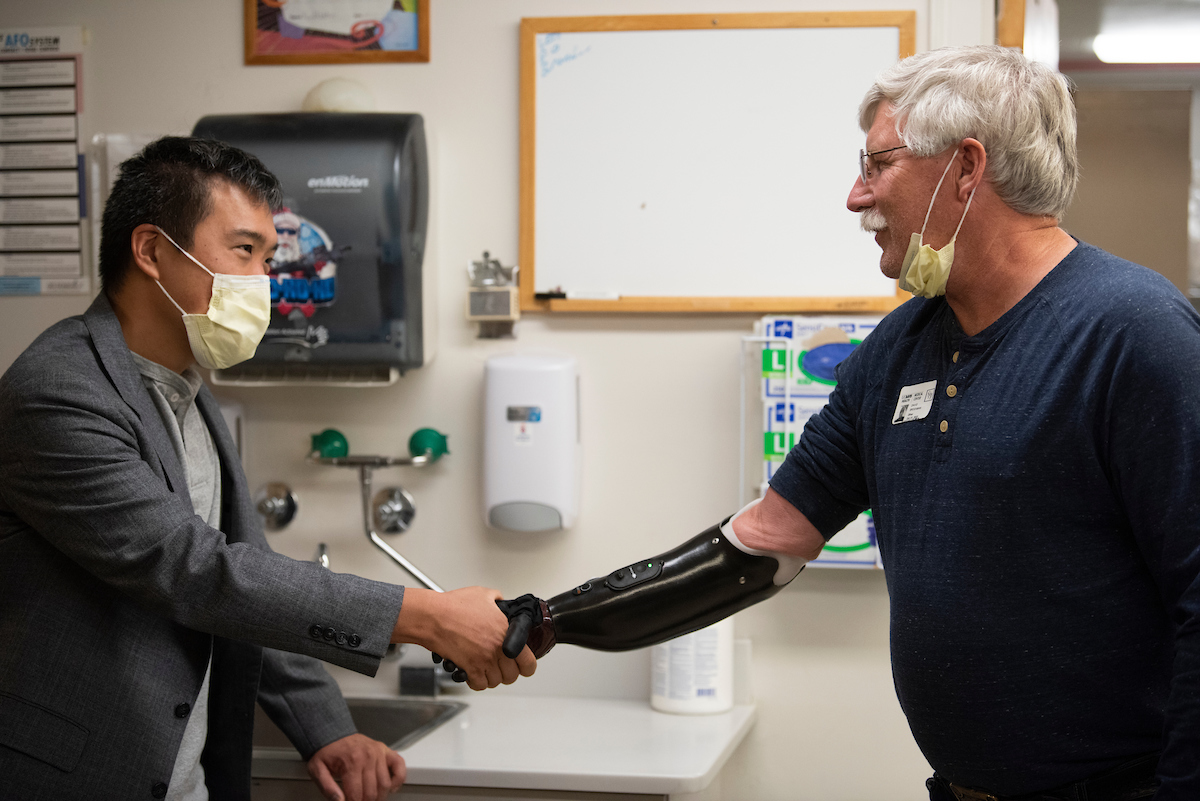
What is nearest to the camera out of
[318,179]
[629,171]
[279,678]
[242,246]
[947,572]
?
[947,572]

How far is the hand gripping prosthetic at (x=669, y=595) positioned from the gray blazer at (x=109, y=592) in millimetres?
317

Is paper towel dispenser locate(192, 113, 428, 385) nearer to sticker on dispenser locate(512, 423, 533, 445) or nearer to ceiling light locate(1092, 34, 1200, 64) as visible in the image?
sticker on dispenser locate(512, 423, 533, 445)

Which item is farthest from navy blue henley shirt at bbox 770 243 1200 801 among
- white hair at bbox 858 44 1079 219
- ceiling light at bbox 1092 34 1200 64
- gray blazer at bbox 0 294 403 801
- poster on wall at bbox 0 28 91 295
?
poster on wall at bbox 0 28 91 295

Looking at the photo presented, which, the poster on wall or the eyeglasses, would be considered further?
the poster on wall

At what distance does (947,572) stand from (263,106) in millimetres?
1954

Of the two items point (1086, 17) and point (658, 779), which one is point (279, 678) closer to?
point (658, 779)

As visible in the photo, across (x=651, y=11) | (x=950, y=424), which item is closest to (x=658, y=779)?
(x=950, y=424)

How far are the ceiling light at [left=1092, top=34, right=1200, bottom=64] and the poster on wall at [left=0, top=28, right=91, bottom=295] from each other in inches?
94.7

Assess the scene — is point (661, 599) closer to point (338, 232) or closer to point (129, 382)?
point (129, 382)

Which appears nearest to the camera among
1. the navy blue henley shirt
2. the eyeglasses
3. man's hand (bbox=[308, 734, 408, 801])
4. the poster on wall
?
the navy blue henley shirt

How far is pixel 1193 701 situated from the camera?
0.94m

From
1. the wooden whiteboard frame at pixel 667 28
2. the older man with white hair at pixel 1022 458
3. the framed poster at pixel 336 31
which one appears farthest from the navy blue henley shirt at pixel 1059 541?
the framed poster at pixel 336 31

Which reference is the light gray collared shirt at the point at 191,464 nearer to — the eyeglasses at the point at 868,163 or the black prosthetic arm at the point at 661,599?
the black prosthetic arm at the point at 661,599

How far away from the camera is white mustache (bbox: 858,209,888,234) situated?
132 centimetres
